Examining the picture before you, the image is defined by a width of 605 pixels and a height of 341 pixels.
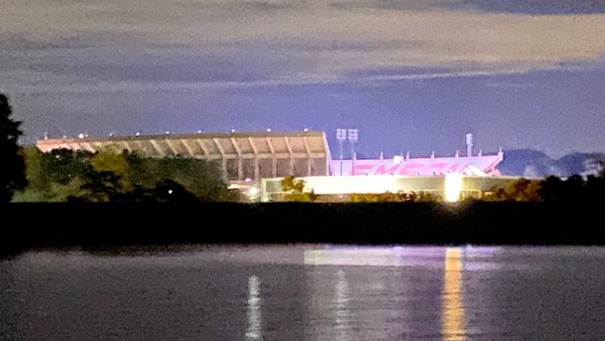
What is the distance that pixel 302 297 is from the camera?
16.2 m

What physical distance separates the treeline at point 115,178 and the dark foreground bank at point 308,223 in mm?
9089

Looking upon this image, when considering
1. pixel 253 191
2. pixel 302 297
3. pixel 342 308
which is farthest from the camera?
pixel 253 191

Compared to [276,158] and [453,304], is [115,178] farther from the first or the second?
[453,304]

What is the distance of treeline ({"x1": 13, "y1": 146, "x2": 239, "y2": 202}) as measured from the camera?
46875 millimetres

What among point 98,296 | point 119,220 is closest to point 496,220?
point 119,220

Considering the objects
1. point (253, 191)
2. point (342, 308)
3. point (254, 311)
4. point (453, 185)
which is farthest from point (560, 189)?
point (254, 311)

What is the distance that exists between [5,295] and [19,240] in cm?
1649

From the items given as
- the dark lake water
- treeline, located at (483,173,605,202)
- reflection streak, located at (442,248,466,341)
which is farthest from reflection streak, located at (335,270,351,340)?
treeline, located at (483,173,605,202)

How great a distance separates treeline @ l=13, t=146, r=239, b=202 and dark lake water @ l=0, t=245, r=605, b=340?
20870mm

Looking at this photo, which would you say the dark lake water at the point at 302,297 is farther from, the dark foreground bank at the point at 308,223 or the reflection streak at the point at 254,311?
the dark foreground bank at the point at 308,223

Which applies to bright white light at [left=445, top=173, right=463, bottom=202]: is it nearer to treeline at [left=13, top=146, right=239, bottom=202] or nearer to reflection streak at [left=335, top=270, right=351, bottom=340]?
treeline at [left=13, top=146, right=239, bottom=202]

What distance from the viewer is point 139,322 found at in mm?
13328

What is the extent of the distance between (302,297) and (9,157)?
27.0 meters

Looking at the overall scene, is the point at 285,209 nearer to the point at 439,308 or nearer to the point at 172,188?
the point at 172,188
